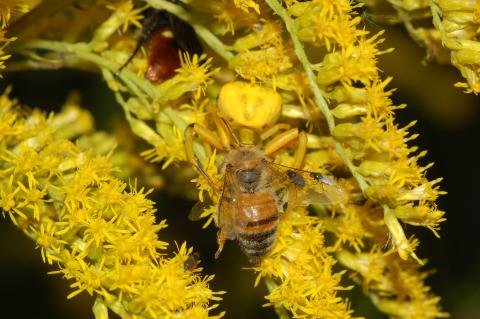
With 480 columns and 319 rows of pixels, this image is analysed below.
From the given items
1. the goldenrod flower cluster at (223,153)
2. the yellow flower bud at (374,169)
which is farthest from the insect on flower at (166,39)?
the yellow flower bud at (374,169)

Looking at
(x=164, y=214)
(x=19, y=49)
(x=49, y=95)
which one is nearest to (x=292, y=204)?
(x=19, y=49)

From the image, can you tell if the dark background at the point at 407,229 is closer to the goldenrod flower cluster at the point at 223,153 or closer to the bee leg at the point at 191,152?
the goldenrod flower cluster at the point at 223,153

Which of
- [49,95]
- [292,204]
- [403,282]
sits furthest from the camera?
[49,95]

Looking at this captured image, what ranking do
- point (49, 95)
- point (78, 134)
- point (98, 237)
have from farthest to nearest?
point (49, 95)
point (78, 134)
point (98, 237)

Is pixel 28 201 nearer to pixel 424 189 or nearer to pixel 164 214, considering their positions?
pixel 424 189

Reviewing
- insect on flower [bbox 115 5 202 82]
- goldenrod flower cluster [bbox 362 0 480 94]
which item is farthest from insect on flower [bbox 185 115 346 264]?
goldenrod flower cluster [bbox 362 0 480 94]

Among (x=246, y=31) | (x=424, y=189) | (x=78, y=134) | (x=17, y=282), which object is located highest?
(x=246, y=31)

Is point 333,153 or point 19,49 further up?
point 19,49

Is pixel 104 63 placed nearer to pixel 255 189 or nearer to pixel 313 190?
pixel 255 189

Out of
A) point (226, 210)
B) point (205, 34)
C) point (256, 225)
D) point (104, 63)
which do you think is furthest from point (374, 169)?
point (104, 63)
